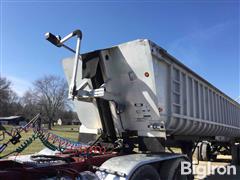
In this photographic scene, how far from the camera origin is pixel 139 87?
514 centimetres

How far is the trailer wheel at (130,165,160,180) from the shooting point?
14.1 ft

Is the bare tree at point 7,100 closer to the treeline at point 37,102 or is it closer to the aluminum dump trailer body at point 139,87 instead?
the treeline at point 37,102

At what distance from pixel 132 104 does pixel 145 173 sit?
4.29 ft

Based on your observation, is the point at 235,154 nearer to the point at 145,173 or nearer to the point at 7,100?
the point at 145,173

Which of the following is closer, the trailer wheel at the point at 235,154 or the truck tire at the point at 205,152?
the trailer wheel at the point at 235,154

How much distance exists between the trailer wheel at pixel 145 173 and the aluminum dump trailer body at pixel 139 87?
67 cm

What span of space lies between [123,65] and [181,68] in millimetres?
1465

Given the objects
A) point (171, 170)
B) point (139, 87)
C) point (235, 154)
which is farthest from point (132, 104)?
point (235, 154)

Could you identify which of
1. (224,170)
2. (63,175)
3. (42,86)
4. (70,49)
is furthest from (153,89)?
(42,86)

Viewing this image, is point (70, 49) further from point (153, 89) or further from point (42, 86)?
point (42, 86)

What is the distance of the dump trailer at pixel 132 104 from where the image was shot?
474 centimetres

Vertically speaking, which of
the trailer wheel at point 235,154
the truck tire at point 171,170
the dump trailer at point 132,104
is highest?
the dump trailer at point 132,104

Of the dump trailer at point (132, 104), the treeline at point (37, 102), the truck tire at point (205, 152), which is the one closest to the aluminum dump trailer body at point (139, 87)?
the dump trailer at point (132, 104)

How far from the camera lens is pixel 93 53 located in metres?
5.23
